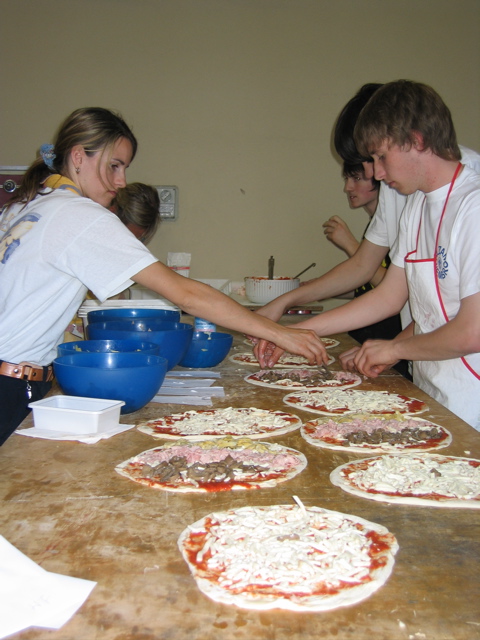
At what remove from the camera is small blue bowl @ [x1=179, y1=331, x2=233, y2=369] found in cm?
236

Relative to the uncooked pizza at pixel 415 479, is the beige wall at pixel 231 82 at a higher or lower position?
higher

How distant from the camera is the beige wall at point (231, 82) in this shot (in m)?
4.56

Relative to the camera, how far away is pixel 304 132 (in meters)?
4.71

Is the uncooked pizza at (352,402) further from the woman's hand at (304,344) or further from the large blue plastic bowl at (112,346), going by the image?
the large blue plastic bowl at (112,346)

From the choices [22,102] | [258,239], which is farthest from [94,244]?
[22,102]

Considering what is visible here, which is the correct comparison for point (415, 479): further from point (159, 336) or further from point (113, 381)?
point (159, 336)

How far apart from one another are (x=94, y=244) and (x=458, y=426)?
116 cm

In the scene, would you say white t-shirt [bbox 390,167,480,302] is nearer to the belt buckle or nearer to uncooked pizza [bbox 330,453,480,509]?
uncooked pizza [bbox 330,453,480,509]

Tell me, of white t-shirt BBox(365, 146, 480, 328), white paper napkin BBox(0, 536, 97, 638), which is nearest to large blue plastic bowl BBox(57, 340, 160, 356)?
white paper napkin BBox(0, 536, 97, 638)

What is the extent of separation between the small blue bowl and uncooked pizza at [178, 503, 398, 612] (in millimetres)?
1285

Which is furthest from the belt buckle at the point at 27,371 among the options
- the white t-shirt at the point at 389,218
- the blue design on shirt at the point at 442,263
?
the white t-shirt at the point at 389,218

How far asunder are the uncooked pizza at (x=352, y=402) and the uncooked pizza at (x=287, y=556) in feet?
2.46

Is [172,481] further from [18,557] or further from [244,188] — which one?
[244,188]

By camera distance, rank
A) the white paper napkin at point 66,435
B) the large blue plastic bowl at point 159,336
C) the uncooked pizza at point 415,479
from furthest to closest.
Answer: the large blue plastic bowl at point 159,336, the white paper napkin at point 66,435, the uncooked pizza at point 415,479
